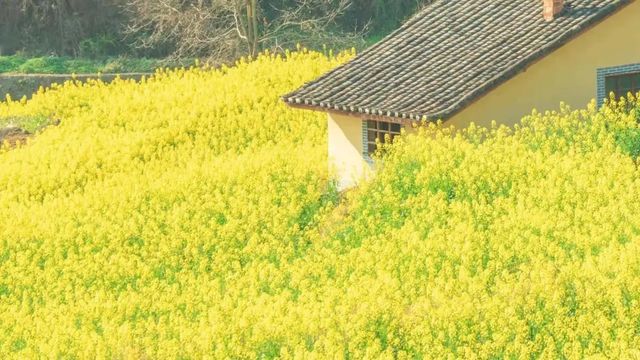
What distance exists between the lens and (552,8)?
2620cm

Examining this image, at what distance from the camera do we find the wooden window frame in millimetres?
26281

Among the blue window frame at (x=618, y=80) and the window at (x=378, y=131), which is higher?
the blue window frame at (x=618, y=80)

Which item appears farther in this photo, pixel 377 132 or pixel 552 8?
pixel 377 132

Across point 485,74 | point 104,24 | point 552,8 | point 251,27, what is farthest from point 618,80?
point 104,24

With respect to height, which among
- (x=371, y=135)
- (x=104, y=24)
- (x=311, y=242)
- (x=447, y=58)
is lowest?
(x=311, y=242)

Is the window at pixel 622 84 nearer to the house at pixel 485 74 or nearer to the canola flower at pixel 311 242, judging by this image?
the house at pixel 485 74

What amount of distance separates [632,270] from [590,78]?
8693 millimetres

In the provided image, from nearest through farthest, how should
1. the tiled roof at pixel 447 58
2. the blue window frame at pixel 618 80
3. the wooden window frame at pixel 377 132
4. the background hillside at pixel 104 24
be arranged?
1. the tiled roof at pixel 447 58
2. the blue window frame at pixel 618 80
3. the wooden window frame at pixel 377 132
4. the background hillside at pixel 104 24

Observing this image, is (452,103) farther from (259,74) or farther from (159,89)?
(159,89)

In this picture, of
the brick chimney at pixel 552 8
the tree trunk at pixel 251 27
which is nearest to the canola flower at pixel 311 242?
the brick chimney at pixel 552 8

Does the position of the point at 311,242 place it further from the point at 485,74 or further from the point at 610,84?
the point at 610,84

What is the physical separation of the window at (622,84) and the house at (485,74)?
0.02 m

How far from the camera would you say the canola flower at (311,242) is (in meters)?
17.4

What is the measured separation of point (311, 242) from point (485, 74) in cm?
452
